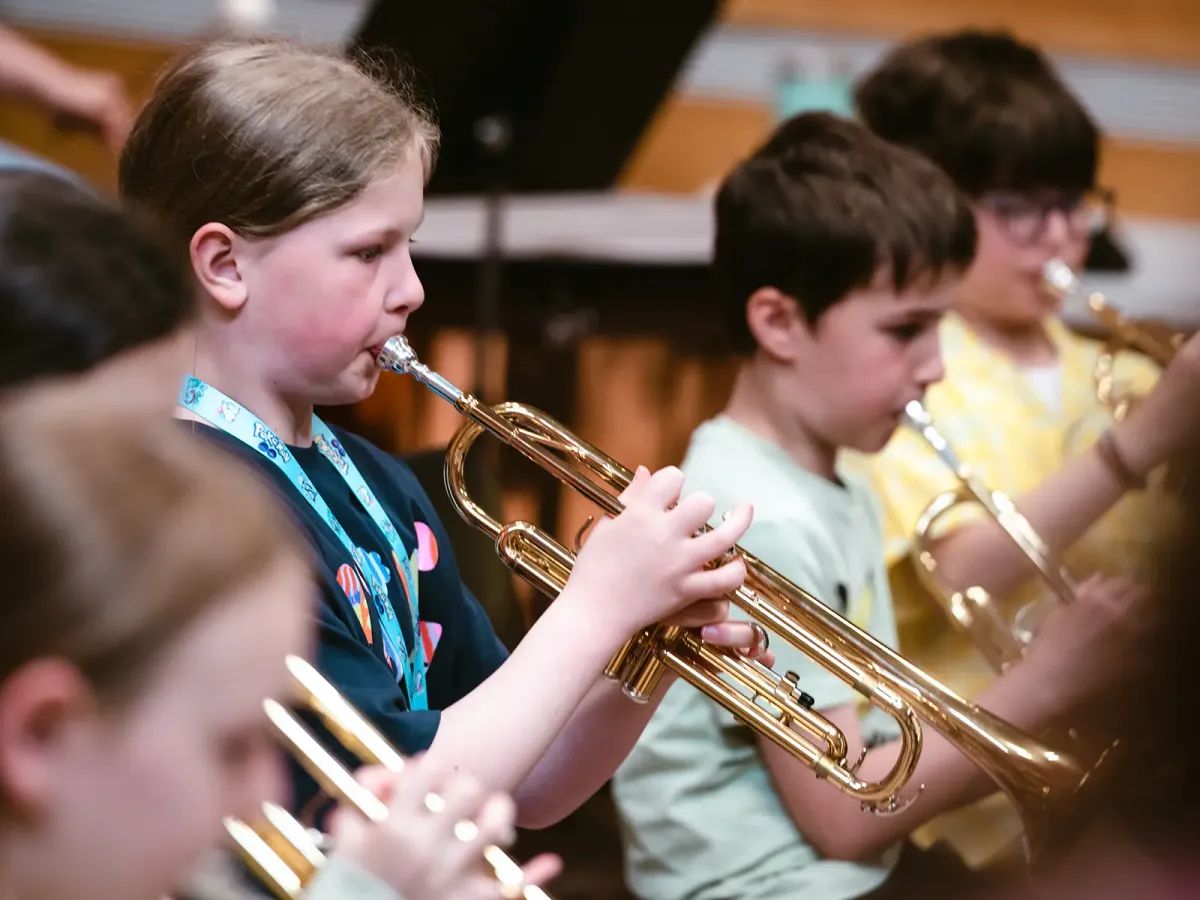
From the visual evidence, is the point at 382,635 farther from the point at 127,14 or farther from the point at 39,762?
the point at 127,14

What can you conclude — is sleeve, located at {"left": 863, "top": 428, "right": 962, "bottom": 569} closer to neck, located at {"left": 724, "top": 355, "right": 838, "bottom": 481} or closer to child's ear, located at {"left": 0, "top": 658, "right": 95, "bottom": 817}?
neck, located at {"left": 724, "top": 355, "right": 838, "bottom": 481}

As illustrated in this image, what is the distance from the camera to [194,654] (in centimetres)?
62

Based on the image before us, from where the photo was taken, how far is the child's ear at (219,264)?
1104 millimetres

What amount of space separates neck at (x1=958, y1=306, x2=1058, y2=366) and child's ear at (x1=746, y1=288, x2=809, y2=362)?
0.51 m

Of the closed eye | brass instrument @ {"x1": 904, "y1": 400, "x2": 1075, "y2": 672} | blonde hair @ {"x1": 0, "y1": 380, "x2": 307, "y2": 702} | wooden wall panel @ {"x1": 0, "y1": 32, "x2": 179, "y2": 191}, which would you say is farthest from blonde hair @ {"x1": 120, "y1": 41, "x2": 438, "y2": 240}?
wooden wall panel @ {"x1": 0, "y1": 32, "x2": 179, "y2": 191}

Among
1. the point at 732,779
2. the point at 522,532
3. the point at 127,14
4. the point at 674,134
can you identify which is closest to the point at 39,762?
the point at 522,532

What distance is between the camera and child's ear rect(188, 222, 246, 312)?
110cm

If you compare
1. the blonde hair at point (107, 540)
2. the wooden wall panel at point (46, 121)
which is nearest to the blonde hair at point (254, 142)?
the blonde hair at point (107, 540)

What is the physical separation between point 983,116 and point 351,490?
3.85 feet

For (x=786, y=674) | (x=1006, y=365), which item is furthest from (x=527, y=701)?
(x=1006, y=365)

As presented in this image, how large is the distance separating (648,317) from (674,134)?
1.65 m

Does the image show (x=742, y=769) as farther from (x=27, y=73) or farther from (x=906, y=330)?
(x=27, y=73)

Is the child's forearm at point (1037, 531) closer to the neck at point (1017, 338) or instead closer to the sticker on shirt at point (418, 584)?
the neck at point (1017, 338)

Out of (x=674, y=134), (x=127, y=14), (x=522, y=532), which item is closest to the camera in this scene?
(x=522, y=532)
